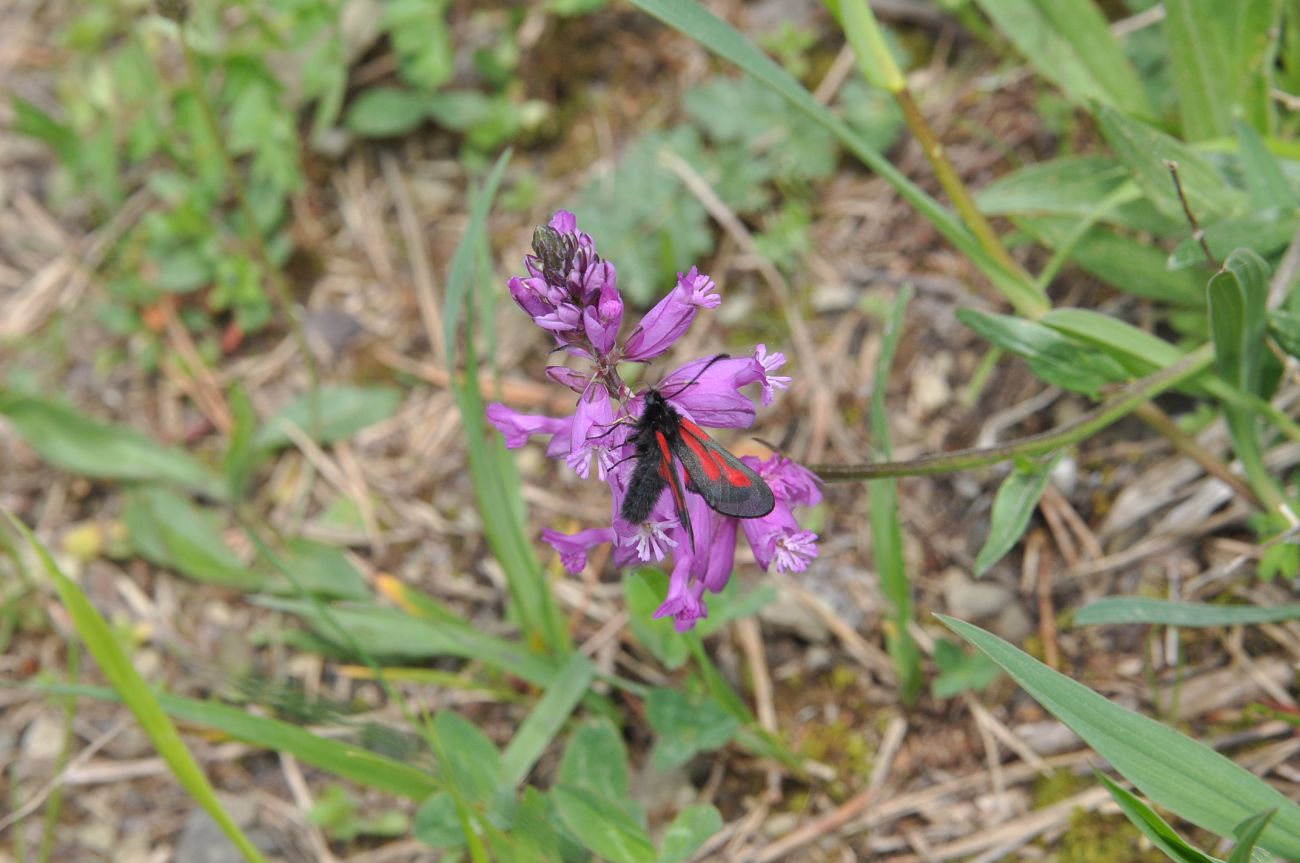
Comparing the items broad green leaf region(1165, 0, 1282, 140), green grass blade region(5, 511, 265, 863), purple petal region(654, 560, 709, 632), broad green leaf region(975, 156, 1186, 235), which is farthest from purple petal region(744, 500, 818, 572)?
broad green leaf region(1165, 0, 1282, 140)

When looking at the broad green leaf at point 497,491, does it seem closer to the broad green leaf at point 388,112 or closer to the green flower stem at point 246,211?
the green flower stem at point 246,211

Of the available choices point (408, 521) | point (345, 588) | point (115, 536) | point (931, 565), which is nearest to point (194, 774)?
point (345, 588)

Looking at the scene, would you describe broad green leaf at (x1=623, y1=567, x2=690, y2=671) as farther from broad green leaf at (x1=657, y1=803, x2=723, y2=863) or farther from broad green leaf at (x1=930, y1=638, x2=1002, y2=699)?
broad green leaf at (x1=930, y1=638, x2=1002, y2=699)

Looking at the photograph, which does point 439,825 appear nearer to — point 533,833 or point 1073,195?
point 533,833

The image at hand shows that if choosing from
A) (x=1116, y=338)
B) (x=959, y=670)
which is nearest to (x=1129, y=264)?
(x=1116, y=338)

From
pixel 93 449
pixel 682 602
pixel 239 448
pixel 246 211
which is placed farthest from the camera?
pixel 93 449

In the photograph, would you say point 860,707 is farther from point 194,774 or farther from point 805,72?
point 805,72
